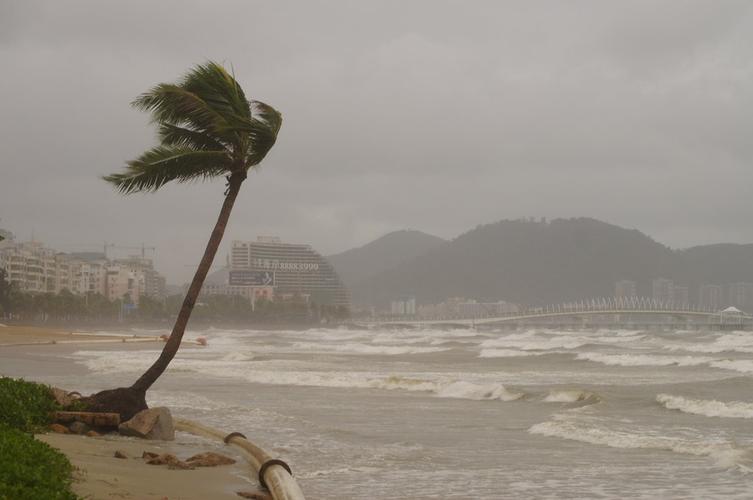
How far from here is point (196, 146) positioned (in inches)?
521

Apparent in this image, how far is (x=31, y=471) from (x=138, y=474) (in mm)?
2574

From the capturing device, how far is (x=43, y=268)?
174250 millimetres

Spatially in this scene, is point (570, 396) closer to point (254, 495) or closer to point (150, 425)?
point (150, 425)

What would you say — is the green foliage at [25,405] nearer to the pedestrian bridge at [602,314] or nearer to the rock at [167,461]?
the rock at [167,461]

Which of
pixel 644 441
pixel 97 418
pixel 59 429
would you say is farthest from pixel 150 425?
pixel 644 441

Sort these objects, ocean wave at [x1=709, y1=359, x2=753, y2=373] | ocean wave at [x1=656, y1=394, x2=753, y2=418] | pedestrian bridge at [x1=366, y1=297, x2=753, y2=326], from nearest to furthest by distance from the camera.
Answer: ocean wave at [x1=656, y1=394, x2=753, y2=418], ocean wave at [x1=709, y1=359, x2=753, y2=373], pedestrian bridge at [x1=366, y1=297, x2=753, y2=326]

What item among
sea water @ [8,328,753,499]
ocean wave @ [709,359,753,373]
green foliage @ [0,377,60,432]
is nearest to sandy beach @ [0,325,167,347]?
sea water @ [8,328,753,499]

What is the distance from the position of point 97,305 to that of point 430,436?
146 metres

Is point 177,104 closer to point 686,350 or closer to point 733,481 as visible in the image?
point 733,481

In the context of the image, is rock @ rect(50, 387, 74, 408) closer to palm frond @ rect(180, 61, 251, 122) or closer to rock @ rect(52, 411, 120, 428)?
rock @ rect(52, 411, 120, 428)

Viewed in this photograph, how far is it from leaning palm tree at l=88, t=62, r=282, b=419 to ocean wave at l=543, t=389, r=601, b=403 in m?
11.8

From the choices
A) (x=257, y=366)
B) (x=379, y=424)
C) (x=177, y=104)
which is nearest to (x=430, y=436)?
(x=379, y=424)

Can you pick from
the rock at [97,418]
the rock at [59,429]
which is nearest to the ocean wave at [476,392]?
the rock at [97,418]

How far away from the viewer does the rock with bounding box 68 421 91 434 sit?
11602 mm
